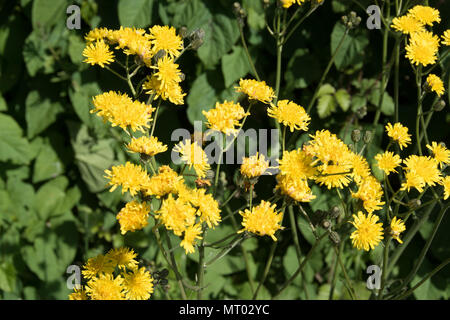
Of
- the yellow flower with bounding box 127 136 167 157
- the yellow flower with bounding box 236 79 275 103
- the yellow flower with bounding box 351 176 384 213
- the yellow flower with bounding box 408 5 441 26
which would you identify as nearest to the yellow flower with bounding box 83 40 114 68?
the yellow flower with bounding box 127 136 167 157

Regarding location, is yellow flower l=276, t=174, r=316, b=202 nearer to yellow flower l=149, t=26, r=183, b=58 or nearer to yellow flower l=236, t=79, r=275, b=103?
yellow flower l=236, t=79, r=275, b=103

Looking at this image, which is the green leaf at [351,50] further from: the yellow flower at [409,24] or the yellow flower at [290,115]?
the yellow flower at [290,115]

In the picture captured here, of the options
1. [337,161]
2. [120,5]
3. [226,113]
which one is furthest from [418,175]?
[120,5]

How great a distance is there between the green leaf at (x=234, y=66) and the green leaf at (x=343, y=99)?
16.1 inches

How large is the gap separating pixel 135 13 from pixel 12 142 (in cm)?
Result: 90

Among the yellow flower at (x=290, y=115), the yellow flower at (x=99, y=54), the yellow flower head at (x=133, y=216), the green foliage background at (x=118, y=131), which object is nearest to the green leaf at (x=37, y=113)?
the green foliage background at (x=118, y=131)

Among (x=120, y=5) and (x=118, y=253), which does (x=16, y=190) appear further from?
(x=118, y=253)

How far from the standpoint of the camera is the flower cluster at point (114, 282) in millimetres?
1132

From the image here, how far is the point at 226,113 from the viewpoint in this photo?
1.24m

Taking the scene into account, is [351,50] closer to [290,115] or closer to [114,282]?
[290,115]

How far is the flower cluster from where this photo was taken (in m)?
1.13

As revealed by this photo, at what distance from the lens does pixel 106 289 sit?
1126 millimetres

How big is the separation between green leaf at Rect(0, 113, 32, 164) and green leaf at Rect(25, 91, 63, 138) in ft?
0.18
